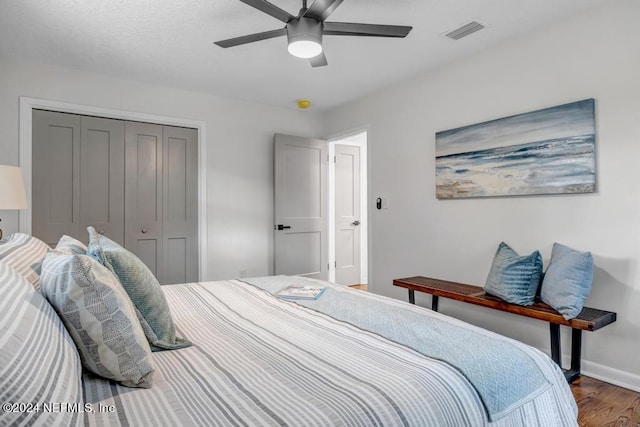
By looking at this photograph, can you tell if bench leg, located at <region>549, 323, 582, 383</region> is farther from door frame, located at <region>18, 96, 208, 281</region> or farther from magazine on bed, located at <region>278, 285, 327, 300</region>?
door frame, located at <region>18, 96, 208, 281</region>

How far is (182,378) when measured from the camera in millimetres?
1016

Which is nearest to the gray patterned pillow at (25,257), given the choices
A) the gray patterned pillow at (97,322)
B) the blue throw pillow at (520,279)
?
the gray patterned pillow at (97,322)

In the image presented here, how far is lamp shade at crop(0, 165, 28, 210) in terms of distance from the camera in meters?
2.41

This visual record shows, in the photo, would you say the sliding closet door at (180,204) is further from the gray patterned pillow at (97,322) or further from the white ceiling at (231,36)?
the gray patterned pillow at (97,322)

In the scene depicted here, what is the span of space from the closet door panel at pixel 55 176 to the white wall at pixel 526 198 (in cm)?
298

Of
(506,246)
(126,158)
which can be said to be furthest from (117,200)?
(506,246)

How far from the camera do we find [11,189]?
2469mm

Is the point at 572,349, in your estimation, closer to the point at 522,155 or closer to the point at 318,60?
the point at 522,155

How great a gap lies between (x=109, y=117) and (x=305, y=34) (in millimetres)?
2507

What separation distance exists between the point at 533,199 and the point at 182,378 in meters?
2.67

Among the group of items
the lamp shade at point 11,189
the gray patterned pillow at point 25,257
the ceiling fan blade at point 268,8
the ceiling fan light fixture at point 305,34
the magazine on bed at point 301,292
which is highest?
the ceiling fan blade at point 268,8

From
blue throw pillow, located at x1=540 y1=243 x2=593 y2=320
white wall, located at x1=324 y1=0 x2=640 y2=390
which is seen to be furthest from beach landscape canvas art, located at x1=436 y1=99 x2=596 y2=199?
blue throw pillow, located at x1=540 y1=243 x2=593 y2=320

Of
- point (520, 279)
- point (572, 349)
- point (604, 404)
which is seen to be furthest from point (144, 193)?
point (604, 404)

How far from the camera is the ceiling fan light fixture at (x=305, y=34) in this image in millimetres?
2100
